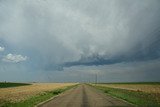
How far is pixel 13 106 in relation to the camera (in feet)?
97.5

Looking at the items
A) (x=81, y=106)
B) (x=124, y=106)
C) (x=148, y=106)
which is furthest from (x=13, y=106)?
(x=148, y=106)

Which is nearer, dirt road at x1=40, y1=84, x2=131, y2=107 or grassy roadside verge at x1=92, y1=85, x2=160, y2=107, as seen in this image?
grassy roadside verge at x1=92, y1=85, x2=160, y2=107

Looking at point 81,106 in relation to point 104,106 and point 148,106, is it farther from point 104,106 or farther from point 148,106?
point 148,106

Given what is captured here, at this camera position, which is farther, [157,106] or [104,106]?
[104,106]

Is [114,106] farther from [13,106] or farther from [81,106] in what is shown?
[13,106]

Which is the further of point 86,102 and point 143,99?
point 143,99

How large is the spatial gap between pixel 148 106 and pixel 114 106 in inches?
139

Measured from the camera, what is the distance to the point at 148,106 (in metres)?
27.8

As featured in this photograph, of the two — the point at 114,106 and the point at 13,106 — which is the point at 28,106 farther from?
the point at 114,106

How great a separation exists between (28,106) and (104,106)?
8.24m

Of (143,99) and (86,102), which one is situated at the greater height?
(143,99)

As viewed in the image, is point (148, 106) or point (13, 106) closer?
point (148, 106)

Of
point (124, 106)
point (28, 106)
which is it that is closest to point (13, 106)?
point (28, 106)

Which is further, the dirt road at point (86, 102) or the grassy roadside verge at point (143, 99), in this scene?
the dirt road at point (86, 102)
